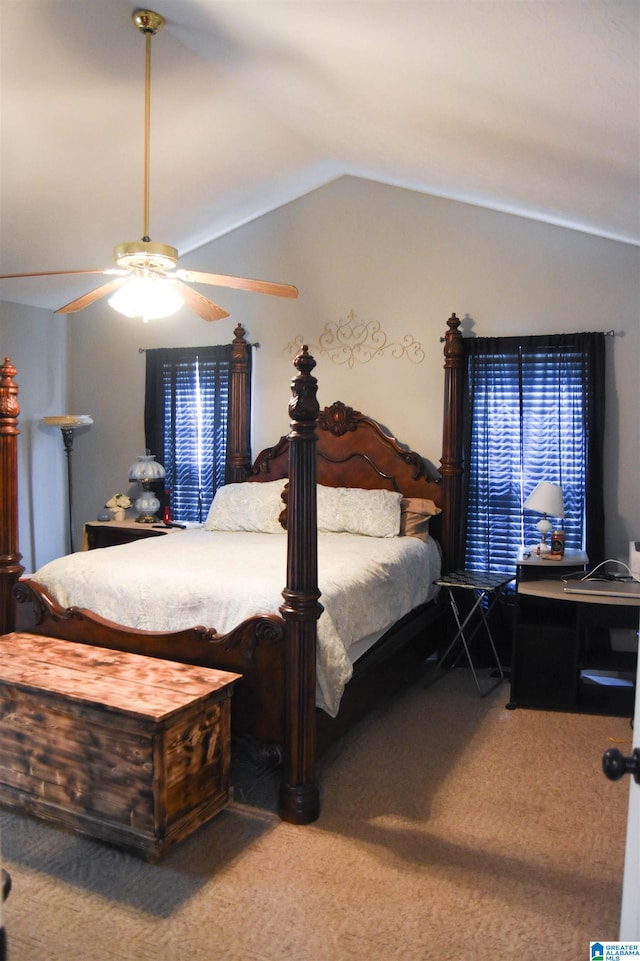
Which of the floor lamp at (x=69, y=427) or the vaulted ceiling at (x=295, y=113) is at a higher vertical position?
the vaulted ceiling at (x=295, y=113)

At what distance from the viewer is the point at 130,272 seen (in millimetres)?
2953

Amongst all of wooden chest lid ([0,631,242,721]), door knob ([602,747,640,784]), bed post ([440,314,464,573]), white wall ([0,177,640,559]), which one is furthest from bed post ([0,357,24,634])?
door knob ([602,747,640,784])

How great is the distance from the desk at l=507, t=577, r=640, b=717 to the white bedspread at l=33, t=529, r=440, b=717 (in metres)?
0.61

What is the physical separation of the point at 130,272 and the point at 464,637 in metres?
2.75

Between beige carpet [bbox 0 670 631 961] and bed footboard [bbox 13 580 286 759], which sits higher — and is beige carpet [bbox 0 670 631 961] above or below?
below

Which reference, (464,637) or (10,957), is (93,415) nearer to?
(464,637)

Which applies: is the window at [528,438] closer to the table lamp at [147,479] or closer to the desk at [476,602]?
the desk at [476,602]

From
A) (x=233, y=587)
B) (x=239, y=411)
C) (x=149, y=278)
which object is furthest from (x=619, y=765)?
(x=239, y=411)

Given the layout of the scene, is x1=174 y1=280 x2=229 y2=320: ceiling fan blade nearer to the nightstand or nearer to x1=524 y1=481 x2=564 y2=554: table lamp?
the nightstand

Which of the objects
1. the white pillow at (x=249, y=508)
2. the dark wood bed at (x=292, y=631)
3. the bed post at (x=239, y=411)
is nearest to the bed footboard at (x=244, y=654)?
the dark wood bed at (x=292, y=631)

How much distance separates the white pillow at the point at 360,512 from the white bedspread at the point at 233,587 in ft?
1.07

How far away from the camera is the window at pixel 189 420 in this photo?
5.05m

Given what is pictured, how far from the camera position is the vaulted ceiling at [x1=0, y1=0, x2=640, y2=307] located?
201 centimetres

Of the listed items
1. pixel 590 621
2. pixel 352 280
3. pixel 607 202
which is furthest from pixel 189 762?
pixel 352 280
